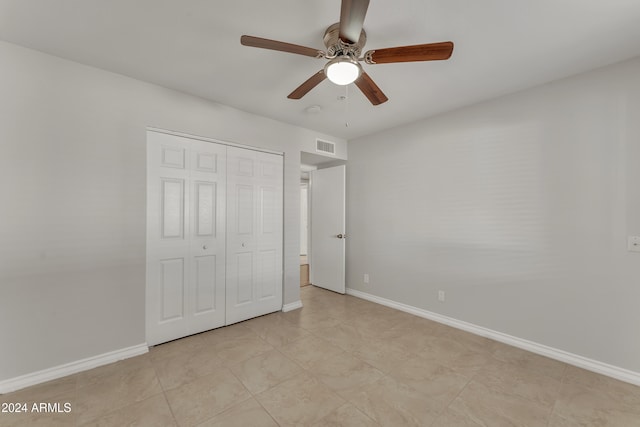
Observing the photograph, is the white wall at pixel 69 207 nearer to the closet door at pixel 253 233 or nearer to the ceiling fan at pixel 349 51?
the closet door at pixel 253 233

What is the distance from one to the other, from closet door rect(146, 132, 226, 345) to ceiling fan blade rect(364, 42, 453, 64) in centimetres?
204

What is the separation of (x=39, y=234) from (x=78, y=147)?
74cm

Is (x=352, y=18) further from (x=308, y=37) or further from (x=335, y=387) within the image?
(x=335, y=387)

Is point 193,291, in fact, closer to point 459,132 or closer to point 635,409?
point 459,132

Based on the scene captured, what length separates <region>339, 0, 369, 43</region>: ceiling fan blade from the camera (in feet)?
4.00

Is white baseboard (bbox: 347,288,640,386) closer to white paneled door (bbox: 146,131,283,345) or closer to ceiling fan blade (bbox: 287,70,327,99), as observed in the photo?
white paneled door (bbox: 146,131,283,345)

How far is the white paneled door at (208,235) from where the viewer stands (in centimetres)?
254

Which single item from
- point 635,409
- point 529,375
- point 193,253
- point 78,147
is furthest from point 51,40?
point 635,409

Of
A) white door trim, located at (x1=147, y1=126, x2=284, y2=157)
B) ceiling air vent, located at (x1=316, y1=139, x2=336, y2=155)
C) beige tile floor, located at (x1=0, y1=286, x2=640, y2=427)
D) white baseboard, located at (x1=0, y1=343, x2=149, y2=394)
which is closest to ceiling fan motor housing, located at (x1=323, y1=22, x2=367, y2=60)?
white door trim, located at (x1=147, y1=126, x2=284, y2=157)

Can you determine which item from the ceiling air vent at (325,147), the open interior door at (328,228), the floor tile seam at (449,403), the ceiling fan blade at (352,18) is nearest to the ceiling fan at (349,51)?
the ceiling fan blade at (352,18)

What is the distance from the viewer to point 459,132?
9.91 ft

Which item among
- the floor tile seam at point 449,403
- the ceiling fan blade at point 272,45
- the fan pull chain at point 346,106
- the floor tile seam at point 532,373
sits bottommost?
the floor tile seam at point 532,373

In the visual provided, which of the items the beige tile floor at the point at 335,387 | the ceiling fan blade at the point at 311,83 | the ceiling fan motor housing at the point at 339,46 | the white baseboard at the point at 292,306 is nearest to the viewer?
the ceiling fan motor housing at the point at 339,46

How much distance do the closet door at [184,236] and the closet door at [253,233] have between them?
0.12 meters
